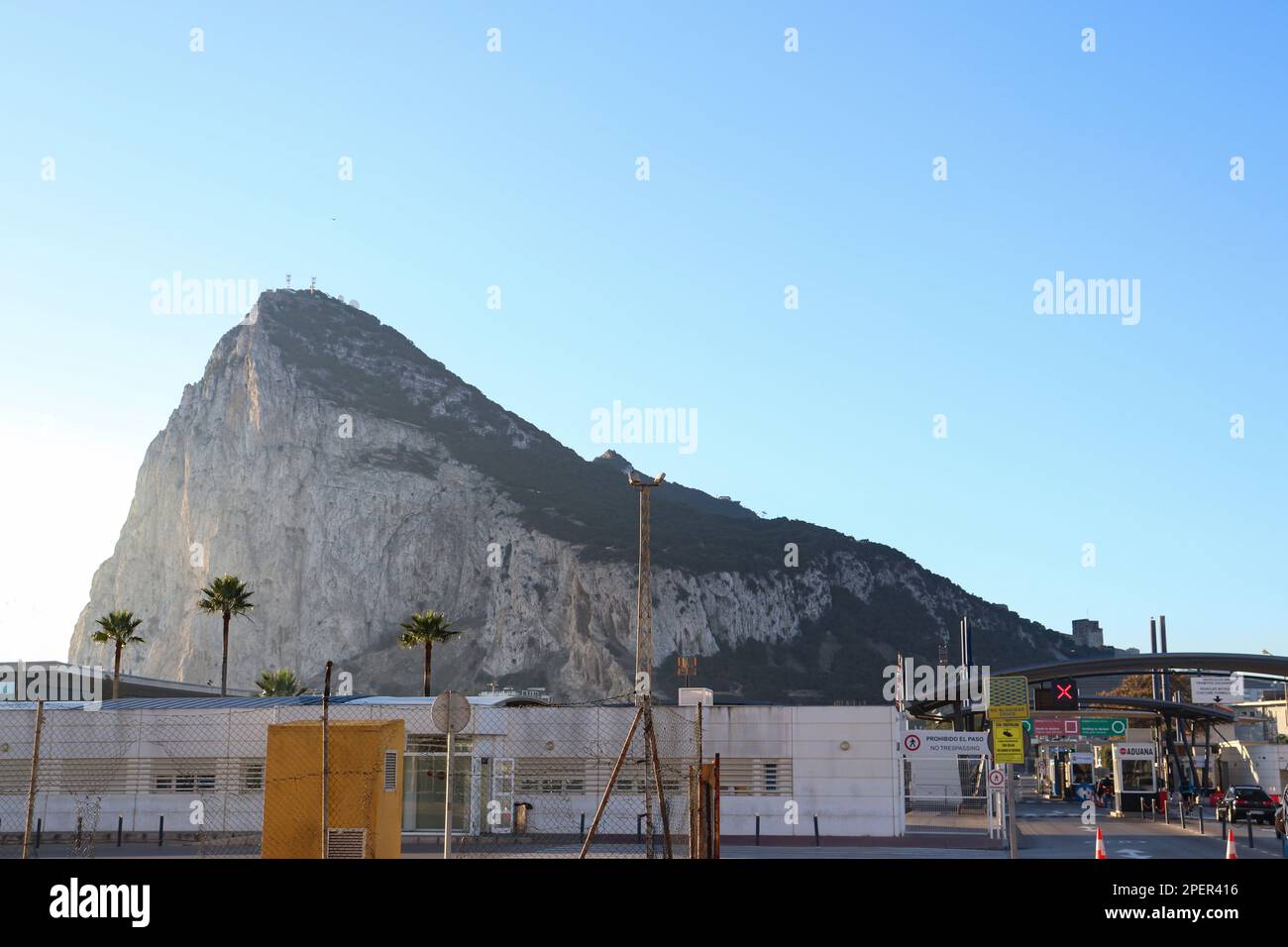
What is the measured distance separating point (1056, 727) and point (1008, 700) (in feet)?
131

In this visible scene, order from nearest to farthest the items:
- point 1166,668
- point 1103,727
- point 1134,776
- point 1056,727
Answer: point 1134,776
point 1103,727
point 1056,727
point 1166,668

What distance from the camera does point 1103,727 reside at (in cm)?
5619

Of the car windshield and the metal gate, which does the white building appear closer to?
the metal gate

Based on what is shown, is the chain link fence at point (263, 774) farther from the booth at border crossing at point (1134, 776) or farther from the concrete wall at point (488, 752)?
the booth at border crossing at point (1134, 776)

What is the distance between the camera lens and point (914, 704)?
76.9m

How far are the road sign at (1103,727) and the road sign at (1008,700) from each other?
3718 cm

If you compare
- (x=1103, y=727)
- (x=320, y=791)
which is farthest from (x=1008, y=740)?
(x=1103, y=727)

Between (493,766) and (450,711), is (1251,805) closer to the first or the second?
(493,766)

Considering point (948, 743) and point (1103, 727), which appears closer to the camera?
point (948, 743)

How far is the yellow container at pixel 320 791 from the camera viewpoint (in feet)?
60.6

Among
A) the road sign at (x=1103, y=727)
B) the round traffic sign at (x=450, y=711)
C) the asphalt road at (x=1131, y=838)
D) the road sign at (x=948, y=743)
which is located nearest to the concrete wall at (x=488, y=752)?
the road sign at (x=948, y=743)

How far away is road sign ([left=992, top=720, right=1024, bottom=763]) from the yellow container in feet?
33.5
